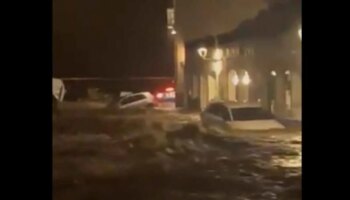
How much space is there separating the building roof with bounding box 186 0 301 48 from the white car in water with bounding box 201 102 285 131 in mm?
142

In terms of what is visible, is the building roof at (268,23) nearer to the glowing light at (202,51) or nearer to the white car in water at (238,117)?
the glowing light at (202,51)

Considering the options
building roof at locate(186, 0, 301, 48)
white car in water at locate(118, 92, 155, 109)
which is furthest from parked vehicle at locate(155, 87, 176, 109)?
building roof at locate(186, 0, 301, 48)

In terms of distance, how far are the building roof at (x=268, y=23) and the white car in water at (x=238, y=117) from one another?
0.47 ft

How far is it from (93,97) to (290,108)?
1.41 feet

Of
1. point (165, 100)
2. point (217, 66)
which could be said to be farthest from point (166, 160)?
point (217, 66)

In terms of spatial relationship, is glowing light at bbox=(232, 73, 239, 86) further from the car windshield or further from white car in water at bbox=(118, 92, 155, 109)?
white car in water at bbox=(118, 92, 155, 109)

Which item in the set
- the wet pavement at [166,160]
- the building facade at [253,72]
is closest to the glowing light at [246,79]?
the building facade at [253,72]

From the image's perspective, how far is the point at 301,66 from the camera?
1242 millimetres

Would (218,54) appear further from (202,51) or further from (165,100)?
(165,100)

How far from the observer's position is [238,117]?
1244 millimetres

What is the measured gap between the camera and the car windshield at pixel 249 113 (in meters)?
1.24

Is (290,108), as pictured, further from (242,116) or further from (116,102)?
(116,102)

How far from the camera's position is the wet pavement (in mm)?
1215
